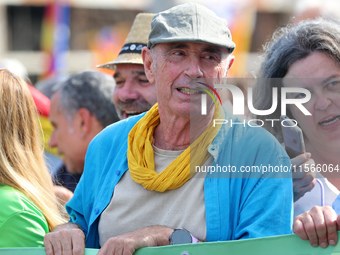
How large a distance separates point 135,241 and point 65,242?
323 mm

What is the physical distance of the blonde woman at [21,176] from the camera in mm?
2564

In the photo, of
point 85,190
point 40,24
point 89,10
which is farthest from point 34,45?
point 85,190

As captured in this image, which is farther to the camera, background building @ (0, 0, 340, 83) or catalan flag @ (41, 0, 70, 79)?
background building @ (0, 0, 340, 83)

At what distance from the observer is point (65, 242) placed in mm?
2465

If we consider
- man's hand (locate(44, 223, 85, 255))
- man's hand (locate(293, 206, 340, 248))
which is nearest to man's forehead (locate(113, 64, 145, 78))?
man's hand (locate(44, 223, 85, 255))

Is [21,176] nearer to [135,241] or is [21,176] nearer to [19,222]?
[19,222]

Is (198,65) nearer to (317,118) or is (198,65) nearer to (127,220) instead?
(317,118)

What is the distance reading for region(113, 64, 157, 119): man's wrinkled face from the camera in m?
3.90

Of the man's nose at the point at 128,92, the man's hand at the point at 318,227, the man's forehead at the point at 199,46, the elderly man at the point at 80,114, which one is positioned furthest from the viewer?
the elderly man at the point at 80,114

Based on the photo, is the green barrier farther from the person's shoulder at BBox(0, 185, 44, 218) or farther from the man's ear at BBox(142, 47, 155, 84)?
the man's ear at BBox(142, 47, 155, 84)

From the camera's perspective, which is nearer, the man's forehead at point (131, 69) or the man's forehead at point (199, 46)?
the man's forehead at point (199, 46)

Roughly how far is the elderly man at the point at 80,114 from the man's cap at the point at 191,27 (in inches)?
73.9

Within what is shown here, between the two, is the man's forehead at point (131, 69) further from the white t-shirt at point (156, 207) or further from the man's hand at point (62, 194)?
the white t-shirt at point (156, 207)

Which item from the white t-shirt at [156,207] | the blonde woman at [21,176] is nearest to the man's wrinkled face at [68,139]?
the blonde woman at [21,176]
